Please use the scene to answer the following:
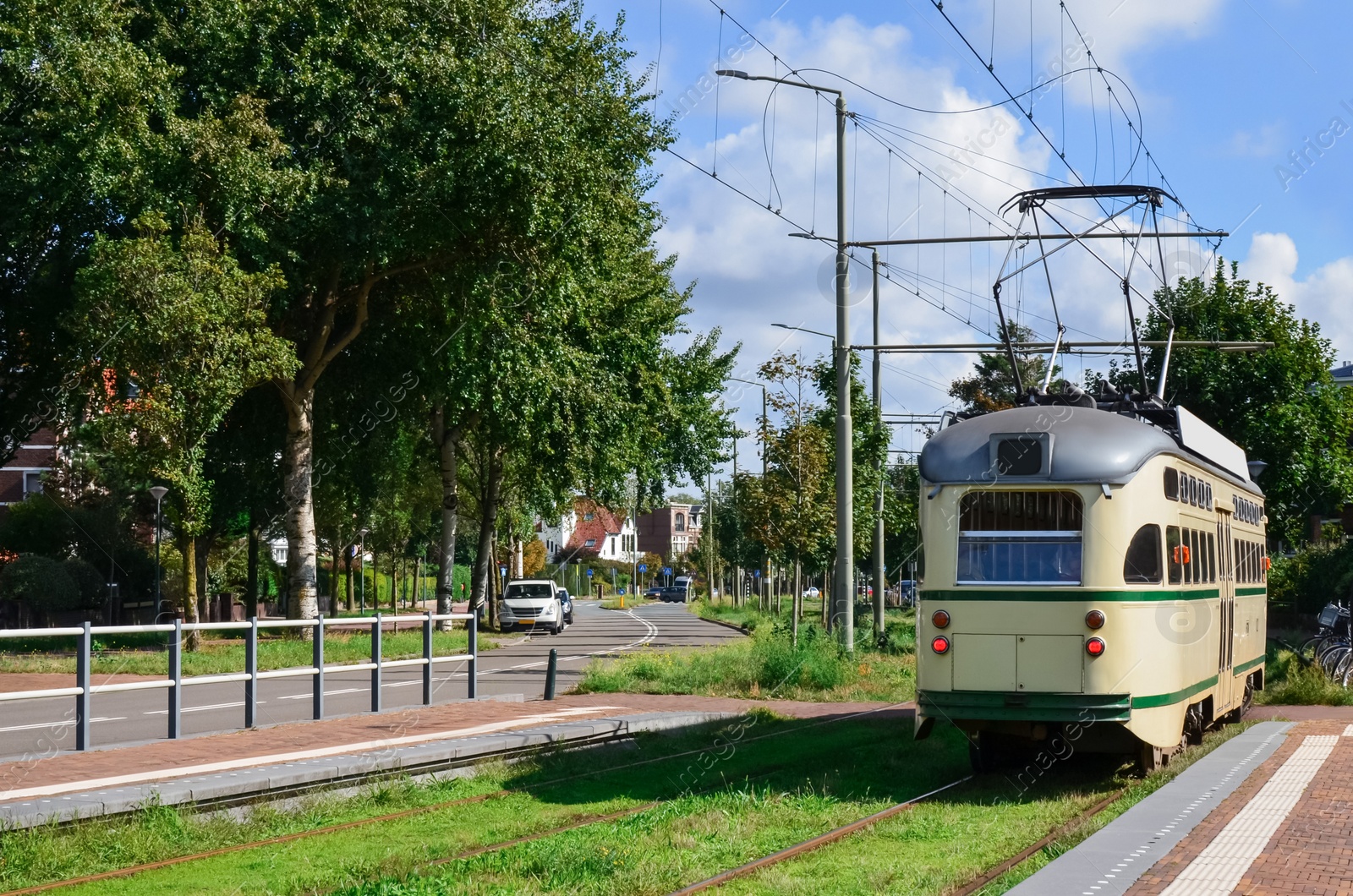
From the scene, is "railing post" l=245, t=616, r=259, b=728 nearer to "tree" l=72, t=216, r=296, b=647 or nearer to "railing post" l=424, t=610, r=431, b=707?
"railing post" l=424, t=610, r=431, b=707

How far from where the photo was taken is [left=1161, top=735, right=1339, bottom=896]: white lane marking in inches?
291

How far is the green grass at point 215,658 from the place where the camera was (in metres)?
22.3

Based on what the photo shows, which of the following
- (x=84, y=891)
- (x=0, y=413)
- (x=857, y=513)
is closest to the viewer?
(x=84, y=891)

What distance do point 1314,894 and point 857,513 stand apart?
78.4ft

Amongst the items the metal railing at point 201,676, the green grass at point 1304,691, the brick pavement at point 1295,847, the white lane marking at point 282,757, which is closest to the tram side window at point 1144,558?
the brick pavement at point 1295,847

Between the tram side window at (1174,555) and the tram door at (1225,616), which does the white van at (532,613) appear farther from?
the tram side window at (1174,555)

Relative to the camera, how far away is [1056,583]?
36.8 ft

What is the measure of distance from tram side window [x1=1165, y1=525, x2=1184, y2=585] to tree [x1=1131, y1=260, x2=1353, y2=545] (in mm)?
17954

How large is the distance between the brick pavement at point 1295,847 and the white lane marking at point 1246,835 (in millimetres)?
28

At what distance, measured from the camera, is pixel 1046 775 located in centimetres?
1281

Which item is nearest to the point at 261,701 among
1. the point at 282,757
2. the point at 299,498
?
the point at 282,757

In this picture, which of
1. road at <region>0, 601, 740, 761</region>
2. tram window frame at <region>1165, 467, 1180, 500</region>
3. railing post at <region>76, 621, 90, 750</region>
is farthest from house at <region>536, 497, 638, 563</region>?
tram window frame at <region>1165, 467, 1180, 500</region>

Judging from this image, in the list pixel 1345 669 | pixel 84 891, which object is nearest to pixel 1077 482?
pixel 84 891

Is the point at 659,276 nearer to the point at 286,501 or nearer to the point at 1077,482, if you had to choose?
the point at 286,501
